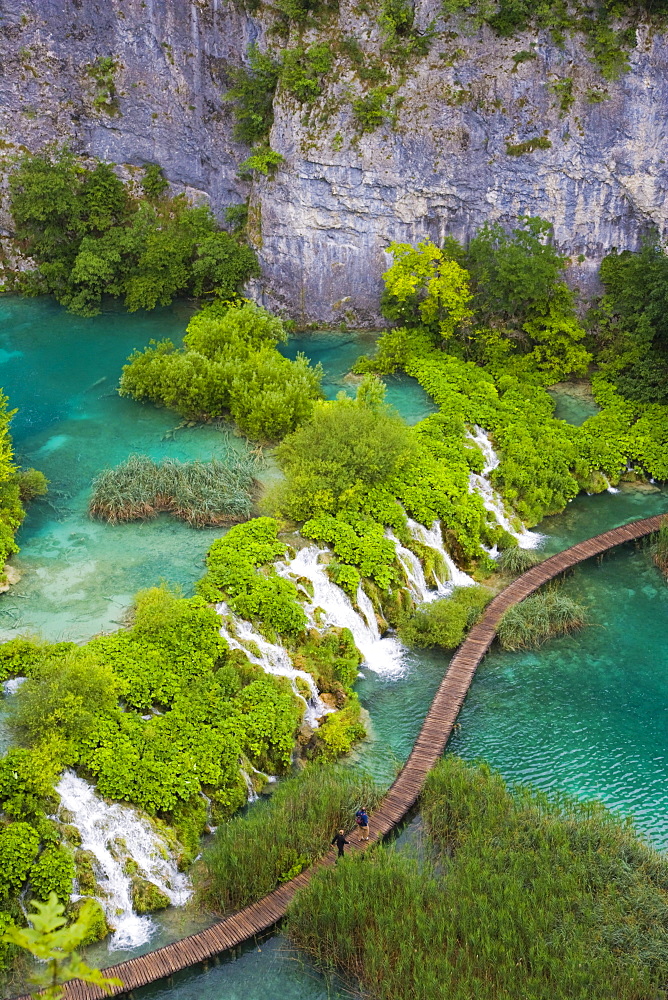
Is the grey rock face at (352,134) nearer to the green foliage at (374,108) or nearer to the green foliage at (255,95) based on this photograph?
the green foliage at (374,108)

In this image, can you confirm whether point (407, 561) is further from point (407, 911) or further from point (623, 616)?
point (407, 911)

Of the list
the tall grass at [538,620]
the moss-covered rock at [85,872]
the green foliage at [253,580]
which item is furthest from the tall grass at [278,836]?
the tall grass at [538,620]

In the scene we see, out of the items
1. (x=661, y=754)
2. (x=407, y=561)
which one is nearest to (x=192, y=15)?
(x=407, y=561)

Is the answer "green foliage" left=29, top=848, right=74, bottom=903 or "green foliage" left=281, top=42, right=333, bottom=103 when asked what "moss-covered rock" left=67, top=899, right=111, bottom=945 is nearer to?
"green foliage" left=29, top=848, right=74, bottom=903

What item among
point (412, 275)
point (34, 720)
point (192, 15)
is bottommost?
point (34, 720)

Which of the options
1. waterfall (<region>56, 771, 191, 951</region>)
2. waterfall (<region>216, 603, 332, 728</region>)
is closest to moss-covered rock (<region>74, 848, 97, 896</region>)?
waterfall (<region>56, 771, 191, 951</region>)

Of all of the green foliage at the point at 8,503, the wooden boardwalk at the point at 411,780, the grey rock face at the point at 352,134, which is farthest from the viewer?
the grey rock face at the point at 352,134
